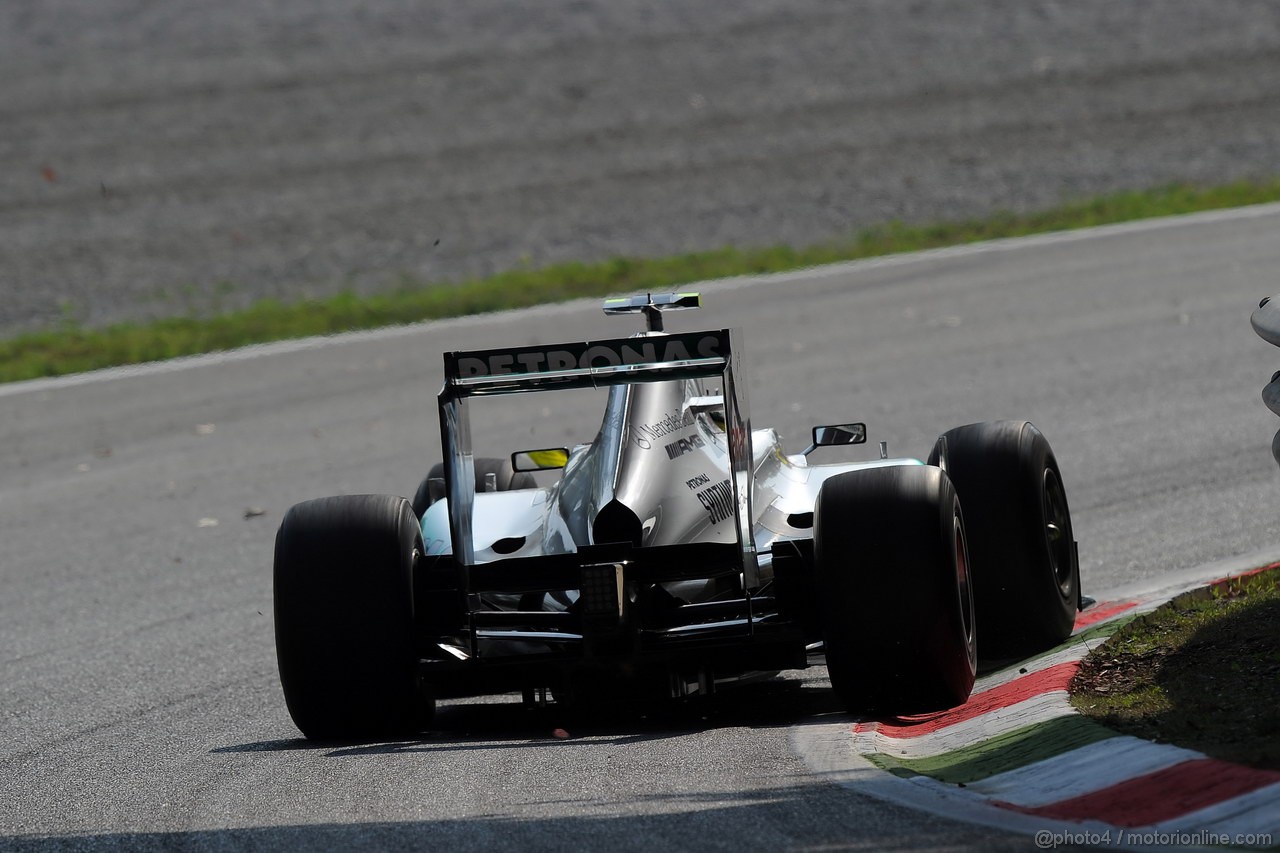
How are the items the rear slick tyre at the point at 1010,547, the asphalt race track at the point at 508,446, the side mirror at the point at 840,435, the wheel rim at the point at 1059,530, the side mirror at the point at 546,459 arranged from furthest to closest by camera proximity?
the side mirror at the point at 840,435 → the side mirror at the point at 546,459 → the wheel rim at the point at 1059,530 → the rear slick tyre at the point at 1010,547 → the asphalt race track at the point at 508,446

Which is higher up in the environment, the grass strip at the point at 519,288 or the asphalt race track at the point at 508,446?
the grass strip at the point at 519,288

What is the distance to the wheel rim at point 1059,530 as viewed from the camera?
757 centimetres

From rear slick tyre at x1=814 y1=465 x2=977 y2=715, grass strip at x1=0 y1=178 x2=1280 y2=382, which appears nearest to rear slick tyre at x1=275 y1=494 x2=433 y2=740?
rear slick tyre at x1=814 y1=465 x2=977 y2=715

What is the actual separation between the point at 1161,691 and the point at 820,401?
8.58 meters

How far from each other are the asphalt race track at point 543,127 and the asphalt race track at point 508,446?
2.54m

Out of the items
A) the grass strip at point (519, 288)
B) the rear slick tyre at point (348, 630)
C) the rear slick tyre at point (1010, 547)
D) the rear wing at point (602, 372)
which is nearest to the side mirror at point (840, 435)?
the rear slick tyre at point (1010, 547)

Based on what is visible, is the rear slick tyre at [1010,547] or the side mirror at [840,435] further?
the side mirror at [840,435]

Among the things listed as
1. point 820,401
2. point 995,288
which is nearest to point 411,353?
point 820,401

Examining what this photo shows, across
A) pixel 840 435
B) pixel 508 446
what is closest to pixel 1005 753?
pixel 840 435

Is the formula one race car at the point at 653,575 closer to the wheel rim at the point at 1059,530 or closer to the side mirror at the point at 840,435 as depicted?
the wheel rim at the point at 1059,530

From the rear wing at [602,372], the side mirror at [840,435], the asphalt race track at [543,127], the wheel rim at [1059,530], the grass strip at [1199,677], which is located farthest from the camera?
the asphalt race track at [543,127]

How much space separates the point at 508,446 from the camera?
13.8 metres

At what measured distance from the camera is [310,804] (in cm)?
561

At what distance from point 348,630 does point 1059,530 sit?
10.2 feet
